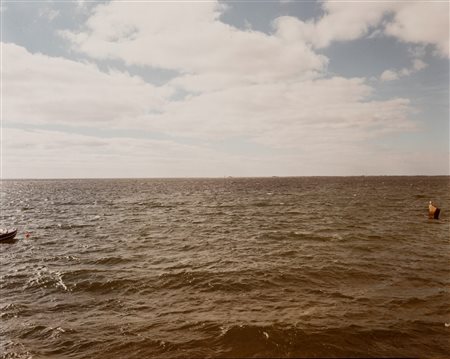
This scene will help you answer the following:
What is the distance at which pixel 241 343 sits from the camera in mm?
13219

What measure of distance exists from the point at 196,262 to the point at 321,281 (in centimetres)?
897

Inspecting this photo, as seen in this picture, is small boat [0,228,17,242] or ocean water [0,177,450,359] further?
small boat [0,228,17,242]

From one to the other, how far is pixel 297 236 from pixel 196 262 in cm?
1243

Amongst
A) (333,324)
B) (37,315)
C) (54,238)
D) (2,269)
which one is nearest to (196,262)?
(37,315)

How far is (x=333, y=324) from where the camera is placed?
14.3m

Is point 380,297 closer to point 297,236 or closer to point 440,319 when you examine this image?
point 440,319

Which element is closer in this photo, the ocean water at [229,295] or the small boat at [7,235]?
the ocean water at [229,295]

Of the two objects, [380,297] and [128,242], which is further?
[128,242]

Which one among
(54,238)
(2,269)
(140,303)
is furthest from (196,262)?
(54,238)

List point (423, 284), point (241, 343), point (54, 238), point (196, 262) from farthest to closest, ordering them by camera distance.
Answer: point (54, 238)
point (196, 262)
point (423, 284)
point (241, 343)

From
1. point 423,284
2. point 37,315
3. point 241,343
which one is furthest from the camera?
point 423,284

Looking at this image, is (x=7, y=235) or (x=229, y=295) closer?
(x=229, y=295)

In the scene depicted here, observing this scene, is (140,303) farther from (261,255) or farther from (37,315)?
(261,255)

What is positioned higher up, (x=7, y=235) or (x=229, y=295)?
(x=229, y=295)
